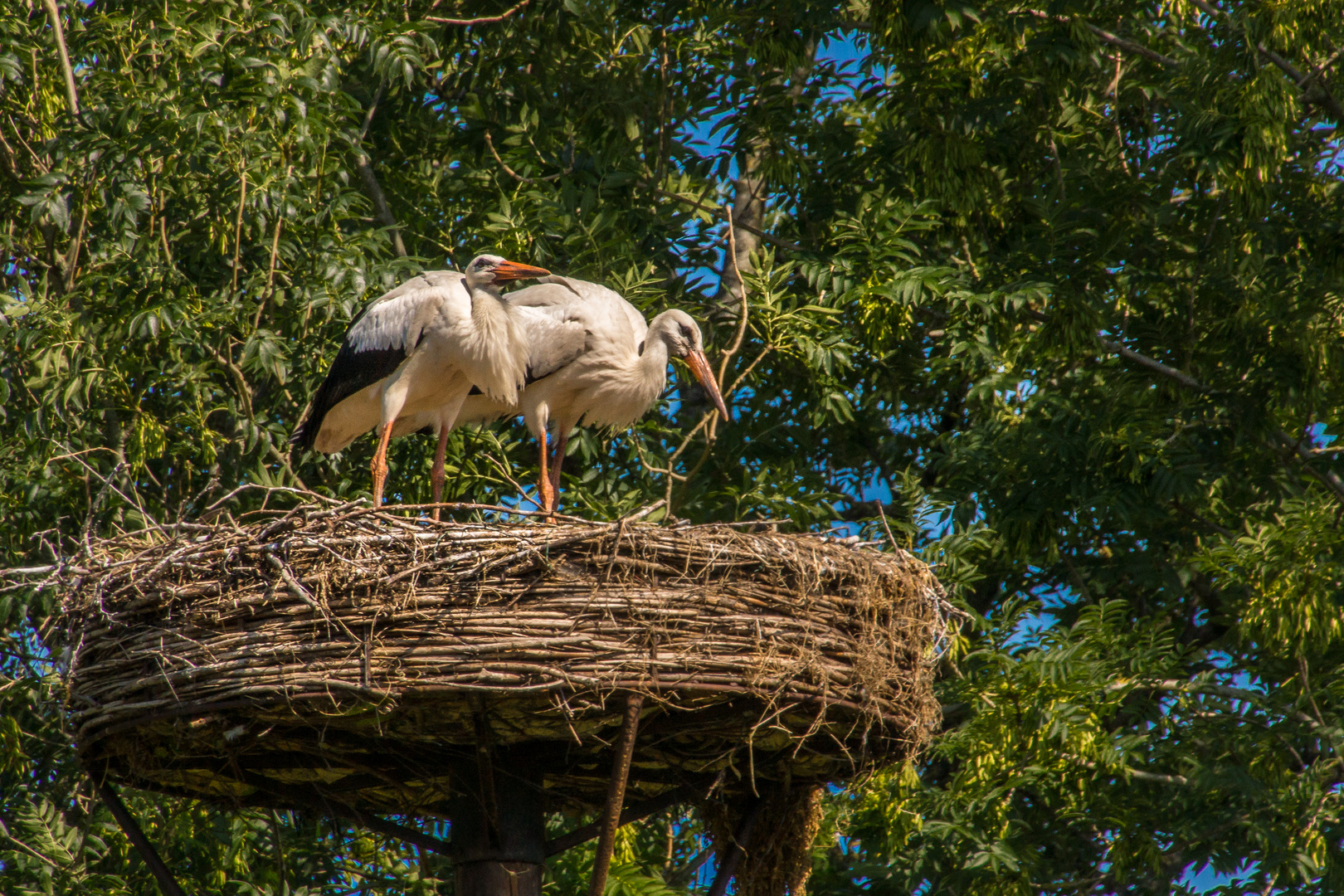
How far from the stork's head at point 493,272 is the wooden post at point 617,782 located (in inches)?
133

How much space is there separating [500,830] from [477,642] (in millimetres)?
1113

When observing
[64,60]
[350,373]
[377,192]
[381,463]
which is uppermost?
[377,192]

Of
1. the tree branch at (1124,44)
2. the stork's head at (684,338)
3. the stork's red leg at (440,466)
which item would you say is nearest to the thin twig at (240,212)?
the stork's red leg at (440,466)

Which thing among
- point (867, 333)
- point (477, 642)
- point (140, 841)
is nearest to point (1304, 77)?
point (867, 333)

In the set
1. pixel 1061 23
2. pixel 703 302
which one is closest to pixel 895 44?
pixel 1061 23

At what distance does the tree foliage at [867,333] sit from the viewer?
28.0ft

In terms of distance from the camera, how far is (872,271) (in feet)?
31.4

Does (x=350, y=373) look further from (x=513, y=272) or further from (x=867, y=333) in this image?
(x=867, y=333)

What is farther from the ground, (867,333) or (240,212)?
(867,333)

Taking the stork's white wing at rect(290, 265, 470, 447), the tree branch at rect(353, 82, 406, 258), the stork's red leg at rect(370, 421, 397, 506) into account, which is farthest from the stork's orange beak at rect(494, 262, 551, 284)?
the tree branch at rect(353, 82, 406, 258)

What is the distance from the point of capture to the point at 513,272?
26.8 feet

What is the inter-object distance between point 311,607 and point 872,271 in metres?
5.26

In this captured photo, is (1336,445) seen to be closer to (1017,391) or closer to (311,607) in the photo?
(1017,391)

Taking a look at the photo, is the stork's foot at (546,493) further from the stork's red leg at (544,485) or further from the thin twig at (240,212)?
the thin twig at (240,212)
